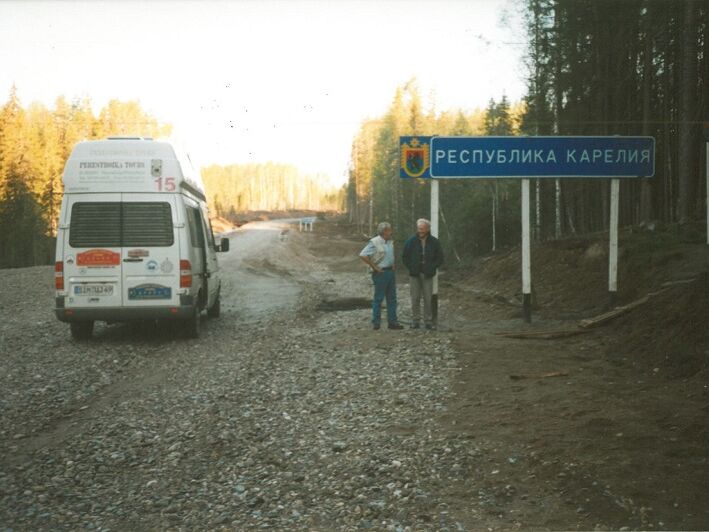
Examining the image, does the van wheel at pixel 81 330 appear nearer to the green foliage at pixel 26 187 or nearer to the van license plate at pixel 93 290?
the van license plate at pixel 93 290

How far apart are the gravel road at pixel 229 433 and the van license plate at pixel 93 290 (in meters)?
0.98

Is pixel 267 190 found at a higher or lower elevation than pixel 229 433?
higher

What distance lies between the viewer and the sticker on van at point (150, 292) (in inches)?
443

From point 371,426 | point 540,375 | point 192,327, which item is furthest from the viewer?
point 192,327

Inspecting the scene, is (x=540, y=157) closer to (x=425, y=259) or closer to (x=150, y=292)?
(x=425, y=259)

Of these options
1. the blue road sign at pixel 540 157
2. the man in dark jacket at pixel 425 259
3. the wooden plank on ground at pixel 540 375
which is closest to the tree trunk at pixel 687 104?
the blue road sign at pixel 540 157

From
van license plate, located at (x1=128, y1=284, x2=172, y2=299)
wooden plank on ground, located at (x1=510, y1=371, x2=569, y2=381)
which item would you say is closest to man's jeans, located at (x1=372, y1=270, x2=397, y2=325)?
van license plate, located at (x1=128, y1=284, x2=172, y2=299)

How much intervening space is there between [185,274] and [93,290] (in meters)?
1.60

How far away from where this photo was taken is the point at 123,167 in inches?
446

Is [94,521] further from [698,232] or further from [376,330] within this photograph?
[698,232]

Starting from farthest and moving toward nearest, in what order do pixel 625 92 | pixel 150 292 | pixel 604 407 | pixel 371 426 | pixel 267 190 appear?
pixel 267 190 → pixel 625 92 → pixel 150 292 → pixel 371 426 → pixel 604 407

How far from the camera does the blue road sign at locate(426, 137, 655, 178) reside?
1228cm

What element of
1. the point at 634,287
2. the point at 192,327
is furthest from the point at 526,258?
the point at 192,327

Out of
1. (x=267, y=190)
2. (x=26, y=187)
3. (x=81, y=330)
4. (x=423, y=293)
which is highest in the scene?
(x=267, y=190)
